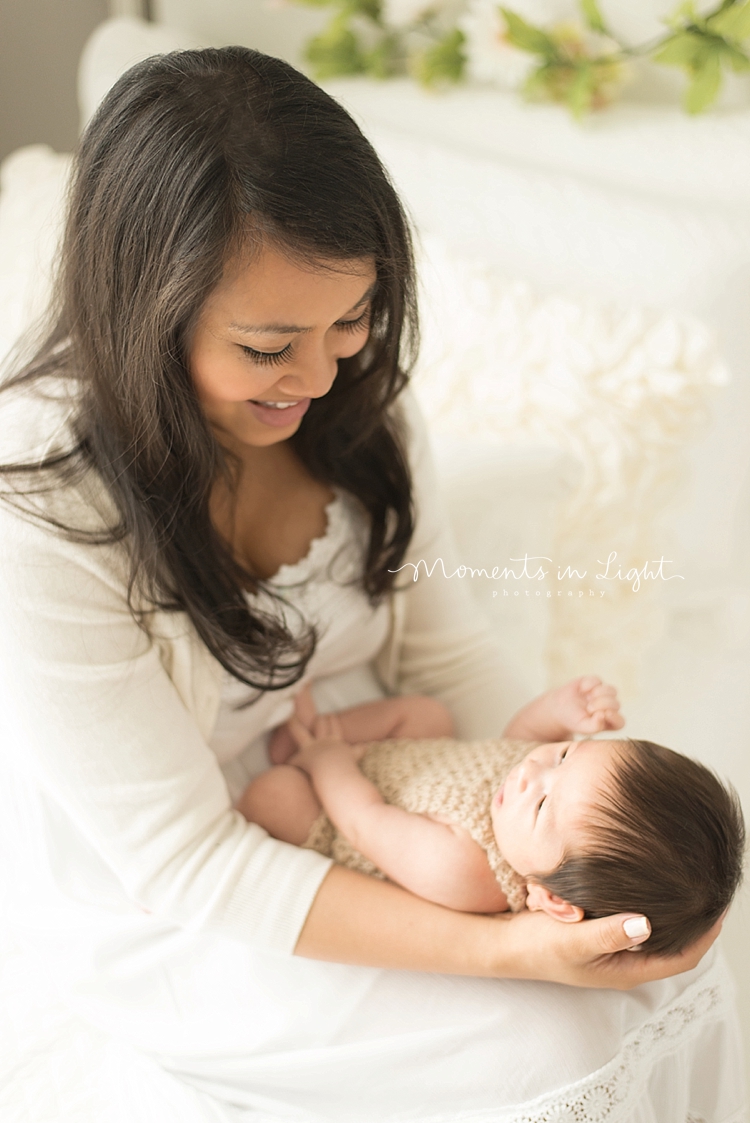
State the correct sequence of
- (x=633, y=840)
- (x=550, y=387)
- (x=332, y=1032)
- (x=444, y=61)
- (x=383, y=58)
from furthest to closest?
(x=383, y=58) < (x=444, y=61) < (x=550, y=387) < (x=332, y=1032) < (x=633, y=840)

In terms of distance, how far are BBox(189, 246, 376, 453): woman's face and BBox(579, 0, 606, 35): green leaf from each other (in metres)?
1.13

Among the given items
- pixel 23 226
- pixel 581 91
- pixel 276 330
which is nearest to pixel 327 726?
pixel 276 330

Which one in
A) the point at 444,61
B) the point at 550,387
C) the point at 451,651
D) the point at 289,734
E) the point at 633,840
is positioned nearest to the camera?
the point at 633,840

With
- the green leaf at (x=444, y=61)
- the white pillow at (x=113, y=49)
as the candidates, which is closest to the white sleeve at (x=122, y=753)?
the white pillow at (x=113, y=49)

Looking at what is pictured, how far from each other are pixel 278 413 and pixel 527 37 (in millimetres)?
1237

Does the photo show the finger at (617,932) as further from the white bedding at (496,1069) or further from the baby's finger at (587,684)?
the baby's finger at (587,684)

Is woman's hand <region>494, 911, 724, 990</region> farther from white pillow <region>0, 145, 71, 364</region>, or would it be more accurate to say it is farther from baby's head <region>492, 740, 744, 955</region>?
white pillow <region>0, 145, 71, 364</region>

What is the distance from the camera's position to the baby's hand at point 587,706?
1022 mm

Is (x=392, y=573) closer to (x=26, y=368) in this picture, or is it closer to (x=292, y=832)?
(x=292, y=832)

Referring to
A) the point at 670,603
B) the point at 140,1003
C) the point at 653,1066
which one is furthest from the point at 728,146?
the point at 140,1003

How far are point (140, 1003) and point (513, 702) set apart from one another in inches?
24.2

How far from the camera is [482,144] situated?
1925 mm

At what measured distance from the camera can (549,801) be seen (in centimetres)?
92

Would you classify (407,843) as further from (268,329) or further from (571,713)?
(268,329)
